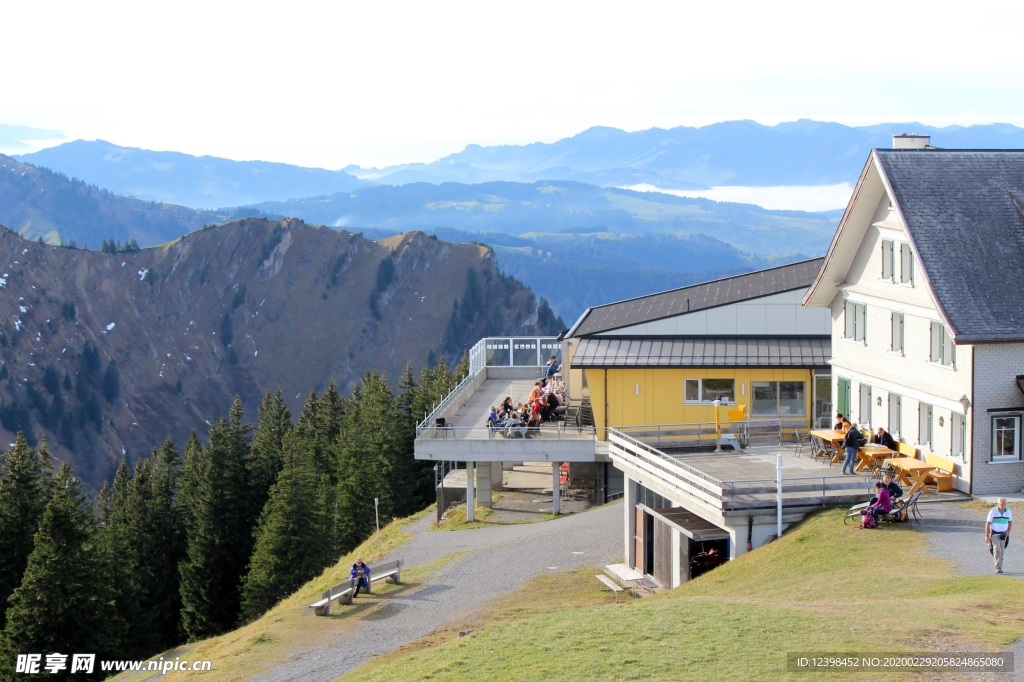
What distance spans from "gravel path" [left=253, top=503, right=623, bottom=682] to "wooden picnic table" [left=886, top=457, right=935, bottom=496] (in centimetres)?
926

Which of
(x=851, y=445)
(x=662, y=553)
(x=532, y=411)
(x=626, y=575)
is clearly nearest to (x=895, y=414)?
(x=851, y=445)

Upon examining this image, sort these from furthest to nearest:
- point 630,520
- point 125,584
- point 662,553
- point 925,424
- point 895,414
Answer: point 125,584
point 630,520
point 895,414
point 925,424
point 662,553

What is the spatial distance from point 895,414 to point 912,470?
397 centimetres

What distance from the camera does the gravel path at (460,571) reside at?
2770 centimetres

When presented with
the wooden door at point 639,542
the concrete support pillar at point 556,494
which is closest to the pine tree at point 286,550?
the concrete support pillar at point 556,494

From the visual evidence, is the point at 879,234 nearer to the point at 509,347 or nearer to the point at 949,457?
the point at 949,457

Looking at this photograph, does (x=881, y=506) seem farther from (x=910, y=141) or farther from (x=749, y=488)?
(x=910, y=141)

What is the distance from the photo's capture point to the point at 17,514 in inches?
2441

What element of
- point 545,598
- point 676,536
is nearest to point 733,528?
point 676,536

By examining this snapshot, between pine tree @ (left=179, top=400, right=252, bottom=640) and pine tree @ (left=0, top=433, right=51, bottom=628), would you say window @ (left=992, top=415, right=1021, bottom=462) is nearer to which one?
pine tree @ (left=179, top=400, right=252, bottom=640)

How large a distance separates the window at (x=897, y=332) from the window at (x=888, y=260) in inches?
→ 41.7

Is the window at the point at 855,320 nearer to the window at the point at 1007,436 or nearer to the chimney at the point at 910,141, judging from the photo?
the chimney at the point at 910,141

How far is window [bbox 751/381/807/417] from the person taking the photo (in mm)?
45031

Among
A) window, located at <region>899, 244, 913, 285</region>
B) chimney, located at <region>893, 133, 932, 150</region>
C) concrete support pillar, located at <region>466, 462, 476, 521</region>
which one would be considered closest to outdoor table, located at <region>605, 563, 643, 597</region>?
window, located at <region>899, 244, 913, 285</region>
